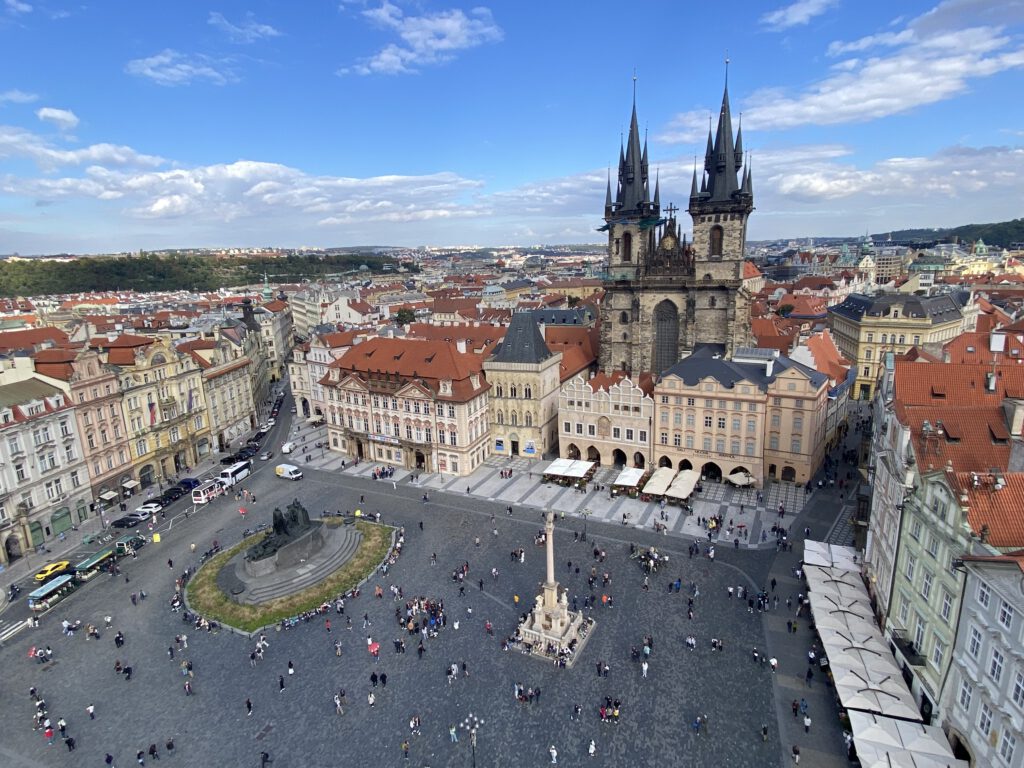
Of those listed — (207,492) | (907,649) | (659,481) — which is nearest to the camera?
(907,649)

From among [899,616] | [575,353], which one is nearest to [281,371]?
[575,353]

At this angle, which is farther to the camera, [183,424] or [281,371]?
[281,371]

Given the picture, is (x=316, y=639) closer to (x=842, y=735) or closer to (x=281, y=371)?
(x=842, y=735)

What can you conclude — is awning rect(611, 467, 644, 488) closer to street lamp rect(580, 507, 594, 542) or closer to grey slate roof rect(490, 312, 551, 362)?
street lamp rect(580, 507, 594, 542)

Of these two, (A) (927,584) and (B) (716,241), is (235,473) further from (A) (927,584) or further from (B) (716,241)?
(B) (716,241)

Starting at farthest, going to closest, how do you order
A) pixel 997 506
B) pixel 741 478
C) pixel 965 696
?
pixel 741 478, pixel 965 696, pixel 997 506

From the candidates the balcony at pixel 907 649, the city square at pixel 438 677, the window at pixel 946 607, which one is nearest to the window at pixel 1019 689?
the window at pixel 946 607

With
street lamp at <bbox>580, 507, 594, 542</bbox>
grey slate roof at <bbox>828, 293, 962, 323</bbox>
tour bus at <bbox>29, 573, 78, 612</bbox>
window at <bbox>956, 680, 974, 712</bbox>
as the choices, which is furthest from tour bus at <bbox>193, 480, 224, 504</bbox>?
grey slate roof at <bbox>828, 293, 962, 323</bbox>

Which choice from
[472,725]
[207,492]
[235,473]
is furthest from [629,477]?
[207,492]
